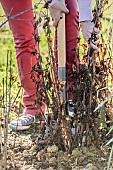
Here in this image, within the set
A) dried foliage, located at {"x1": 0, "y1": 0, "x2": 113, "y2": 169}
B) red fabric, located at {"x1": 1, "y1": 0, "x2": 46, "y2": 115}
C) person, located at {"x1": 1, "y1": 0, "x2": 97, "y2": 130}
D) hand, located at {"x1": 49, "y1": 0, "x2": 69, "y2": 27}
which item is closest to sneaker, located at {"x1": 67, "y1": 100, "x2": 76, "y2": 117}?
dried foliage, located at {"x1": 0, "y1": 0, "x2": 113, "y2": 169}

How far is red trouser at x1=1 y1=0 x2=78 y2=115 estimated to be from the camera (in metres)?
3.18

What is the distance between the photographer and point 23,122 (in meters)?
3.43

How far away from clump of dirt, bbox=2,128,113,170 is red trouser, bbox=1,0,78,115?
0.30 m

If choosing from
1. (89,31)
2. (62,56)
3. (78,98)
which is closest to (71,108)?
(78,98)

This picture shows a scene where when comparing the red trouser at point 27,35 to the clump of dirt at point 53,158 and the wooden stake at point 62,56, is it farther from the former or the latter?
the clump of dirt at point 53,158

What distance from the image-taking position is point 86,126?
2.85m

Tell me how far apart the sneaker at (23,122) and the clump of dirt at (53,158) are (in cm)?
35

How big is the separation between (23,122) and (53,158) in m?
0.65

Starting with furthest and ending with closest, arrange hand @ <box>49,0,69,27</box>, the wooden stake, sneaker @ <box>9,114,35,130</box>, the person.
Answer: sneaker @ <box>9,114,35,130</box> → the person → the wooden stake → hand @ <box>49,0,69,27</box>

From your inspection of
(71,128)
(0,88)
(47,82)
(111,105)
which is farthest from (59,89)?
(0,88)

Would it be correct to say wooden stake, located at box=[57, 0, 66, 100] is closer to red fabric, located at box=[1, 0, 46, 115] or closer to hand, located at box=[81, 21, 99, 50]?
hand, located at box=[81, 21, 99, 50]

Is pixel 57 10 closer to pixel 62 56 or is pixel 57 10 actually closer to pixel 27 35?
pixel 62 56

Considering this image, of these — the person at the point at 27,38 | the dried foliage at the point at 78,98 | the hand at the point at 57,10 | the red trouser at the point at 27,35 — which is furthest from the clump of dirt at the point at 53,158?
the hand at the point at 57,10

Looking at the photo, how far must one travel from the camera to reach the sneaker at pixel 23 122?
11.1 ft
